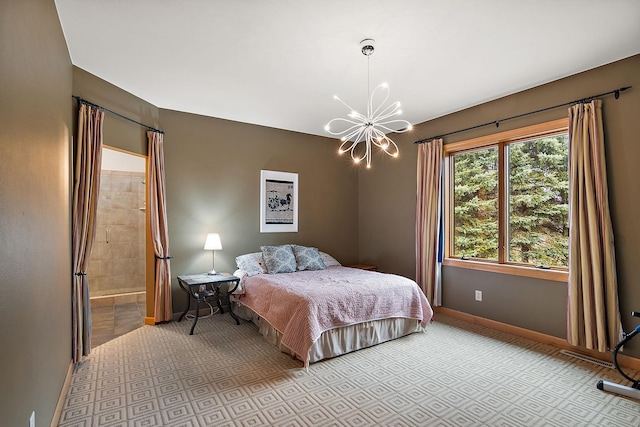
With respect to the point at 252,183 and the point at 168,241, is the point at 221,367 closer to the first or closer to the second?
the point at 168,241

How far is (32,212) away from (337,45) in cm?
238

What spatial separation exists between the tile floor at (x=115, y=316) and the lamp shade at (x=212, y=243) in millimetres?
1268

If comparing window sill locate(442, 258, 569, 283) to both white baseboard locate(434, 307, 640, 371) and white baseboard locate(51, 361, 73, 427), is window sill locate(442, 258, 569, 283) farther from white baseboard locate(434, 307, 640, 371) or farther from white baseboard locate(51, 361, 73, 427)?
white baseboard locate(51, 361, 73, 427)

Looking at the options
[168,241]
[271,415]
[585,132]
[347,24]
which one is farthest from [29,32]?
[585,132]

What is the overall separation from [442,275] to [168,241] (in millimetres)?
3751

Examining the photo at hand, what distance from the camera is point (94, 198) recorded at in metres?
3.22

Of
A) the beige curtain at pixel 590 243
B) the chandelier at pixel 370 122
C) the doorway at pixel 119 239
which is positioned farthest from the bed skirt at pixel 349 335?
the doorway at pixel 119 239

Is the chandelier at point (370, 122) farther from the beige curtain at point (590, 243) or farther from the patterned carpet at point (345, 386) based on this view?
the patterned carpet at point (345, 386)

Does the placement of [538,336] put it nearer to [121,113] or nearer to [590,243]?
[590,243]

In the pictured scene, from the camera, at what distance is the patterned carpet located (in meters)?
2.22

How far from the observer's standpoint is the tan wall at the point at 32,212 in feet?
4.25

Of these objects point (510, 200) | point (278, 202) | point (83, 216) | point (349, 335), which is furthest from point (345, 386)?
point (278, 202)

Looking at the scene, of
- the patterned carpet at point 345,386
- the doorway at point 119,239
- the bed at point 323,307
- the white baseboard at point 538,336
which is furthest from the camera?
the doorway at point 119,239

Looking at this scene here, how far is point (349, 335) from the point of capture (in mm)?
3320
